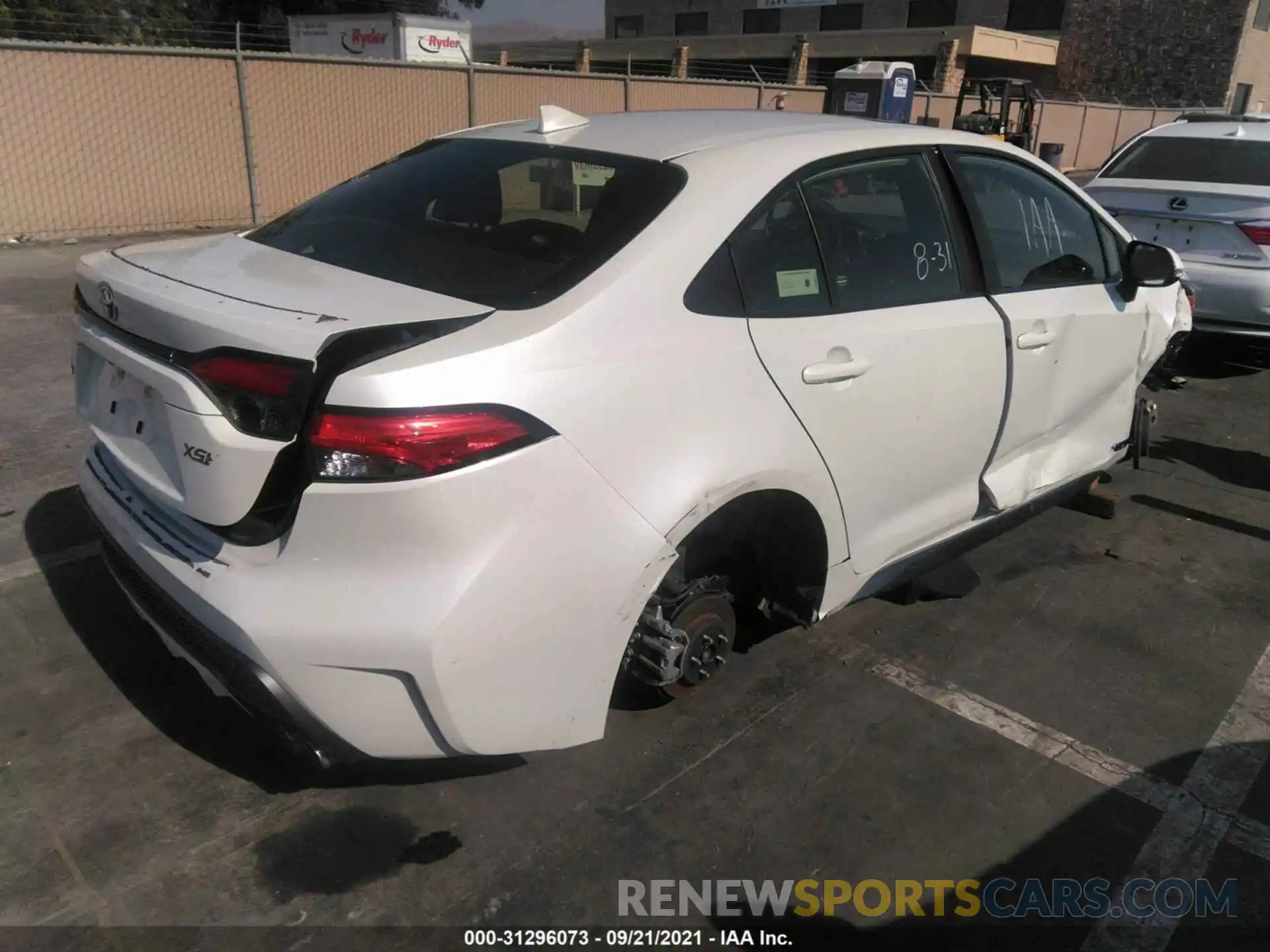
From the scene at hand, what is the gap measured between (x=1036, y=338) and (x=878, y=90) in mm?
19616

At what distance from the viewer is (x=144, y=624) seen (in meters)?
3.41

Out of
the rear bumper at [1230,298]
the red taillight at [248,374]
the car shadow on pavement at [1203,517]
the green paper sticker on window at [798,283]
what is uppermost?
the green paper sticker on window at [798,283]

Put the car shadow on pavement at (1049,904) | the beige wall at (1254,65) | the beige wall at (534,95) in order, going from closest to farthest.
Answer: the car shadow on pavement at (1049,904) → the beige wall at (534,95) → the beige wall at (1254,65)

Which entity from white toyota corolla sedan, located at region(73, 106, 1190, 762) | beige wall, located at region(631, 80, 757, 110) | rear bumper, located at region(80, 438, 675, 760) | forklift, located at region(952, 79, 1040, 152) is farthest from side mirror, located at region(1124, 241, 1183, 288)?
forklift, located at region(952, 79, 1040, 152)

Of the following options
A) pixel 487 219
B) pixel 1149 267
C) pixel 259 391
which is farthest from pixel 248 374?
pixel 1149 267

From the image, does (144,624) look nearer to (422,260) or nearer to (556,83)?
(422,260)

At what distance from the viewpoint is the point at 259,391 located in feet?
6.98

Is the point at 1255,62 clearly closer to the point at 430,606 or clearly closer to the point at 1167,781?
the point at 1167,781

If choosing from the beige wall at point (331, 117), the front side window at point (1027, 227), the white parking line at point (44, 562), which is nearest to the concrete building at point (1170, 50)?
the beige wall at point (331, 117)

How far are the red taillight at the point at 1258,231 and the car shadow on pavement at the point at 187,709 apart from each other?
634 cm

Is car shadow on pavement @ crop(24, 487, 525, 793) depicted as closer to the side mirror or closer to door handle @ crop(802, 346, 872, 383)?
door handle @ crop(802, 346, 872, 383)

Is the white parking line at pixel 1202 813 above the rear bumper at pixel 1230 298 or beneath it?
beneath

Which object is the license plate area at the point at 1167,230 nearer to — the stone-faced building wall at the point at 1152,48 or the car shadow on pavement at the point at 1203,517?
the car shadow on pavement at the point at 1203,517

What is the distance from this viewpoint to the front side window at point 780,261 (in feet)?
8.89
